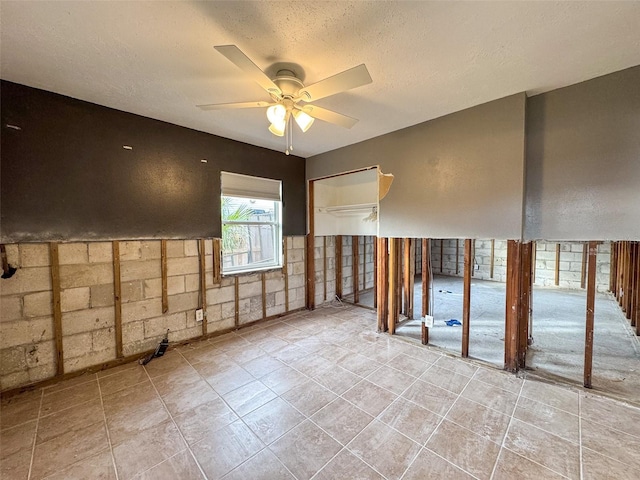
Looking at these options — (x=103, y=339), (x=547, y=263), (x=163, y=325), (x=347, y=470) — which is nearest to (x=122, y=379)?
(x=103, y=339)

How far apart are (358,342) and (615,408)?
212 centimetres

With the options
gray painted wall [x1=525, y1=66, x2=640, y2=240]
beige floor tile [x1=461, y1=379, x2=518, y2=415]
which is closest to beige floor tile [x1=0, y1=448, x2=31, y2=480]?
beige floor tile [x1=461, y1=379, x2=518, y2=415]

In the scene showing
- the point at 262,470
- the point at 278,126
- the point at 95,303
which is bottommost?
the point at 262,470

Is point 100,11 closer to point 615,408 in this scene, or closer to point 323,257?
point 323,257

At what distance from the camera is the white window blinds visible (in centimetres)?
344

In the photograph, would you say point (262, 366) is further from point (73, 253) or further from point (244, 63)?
point (244, 63)

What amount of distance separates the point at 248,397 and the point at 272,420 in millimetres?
358

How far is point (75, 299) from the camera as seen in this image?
240cm

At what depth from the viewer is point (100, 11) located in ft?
4.68

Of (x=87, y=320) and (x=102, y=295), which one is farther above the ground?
(x=102, y=295)

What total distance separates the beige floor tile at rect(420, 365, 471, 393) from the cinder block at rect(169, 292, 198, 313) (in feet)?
8.68

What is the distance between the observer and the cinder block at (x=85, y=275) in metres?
2.36

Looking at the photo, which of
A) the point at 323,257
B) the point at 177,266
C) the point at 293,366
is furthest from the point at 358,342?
the point at 177,266

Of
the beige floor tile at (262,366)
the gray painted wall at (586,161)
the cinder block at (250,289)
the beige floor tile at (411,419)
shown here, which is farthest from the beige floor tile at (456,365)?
the cinder block at (250,289)
